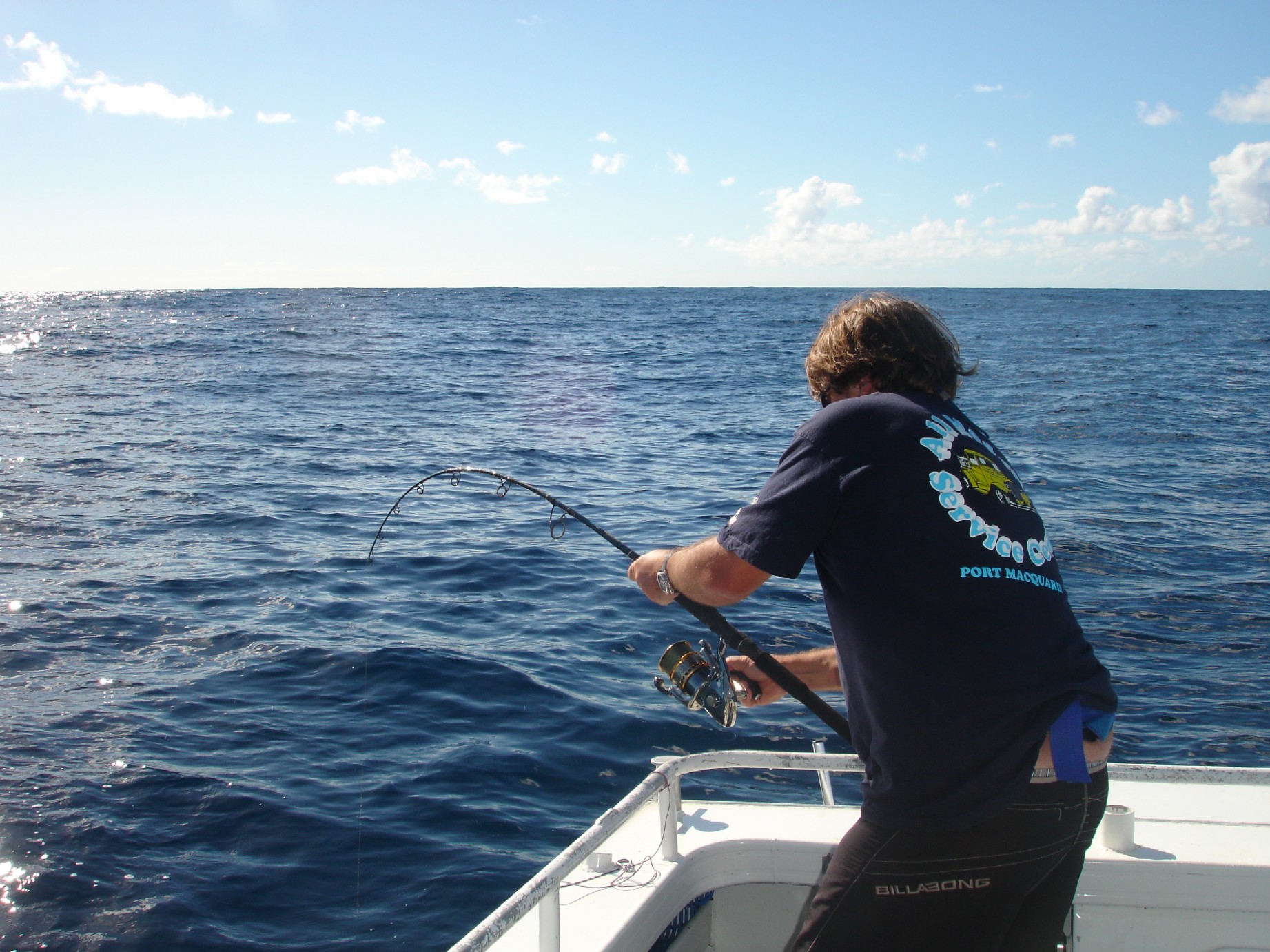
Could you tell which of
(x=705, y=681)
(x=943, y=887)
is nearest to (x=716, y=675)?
(x=705, y=681)

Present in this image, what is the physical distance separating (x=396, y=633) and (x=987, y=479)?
5.53 meters

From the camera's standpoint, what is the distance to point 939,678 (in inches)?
63.0

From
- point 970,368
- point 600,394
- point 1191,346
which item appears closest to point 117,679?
point 970,368

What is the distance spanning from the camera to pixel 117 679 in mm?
5840

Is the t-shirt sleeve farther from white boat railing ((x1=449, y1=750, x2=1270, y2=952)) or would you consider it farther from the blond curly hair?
white boat railing ((x1=449, y1=750, x2=1270, y2=952))

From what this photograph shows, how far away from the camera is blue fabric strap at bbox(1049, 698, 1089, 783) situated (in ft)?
5.36

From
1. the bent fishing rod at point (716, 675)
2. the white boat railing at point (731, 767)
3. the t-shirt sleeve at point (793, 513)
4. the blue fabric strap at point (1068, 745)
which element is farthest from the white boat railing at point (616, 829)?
the t-shirt sleeve at point (793, 513)

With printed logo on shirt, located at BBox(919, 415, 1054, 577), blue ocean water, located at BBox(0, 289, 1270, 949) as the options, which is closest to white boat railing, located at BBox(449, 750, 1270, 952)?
printed logo on shirt, located at BBox(919, 415, 1054, 577)

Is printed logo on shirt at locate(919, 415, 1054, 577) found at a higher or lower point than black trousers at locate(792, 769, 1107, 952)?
higher

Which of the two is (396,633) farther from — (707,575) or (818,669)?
(707,575)

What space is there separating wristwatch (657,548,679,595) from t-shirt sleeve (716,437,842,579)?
326 millimetres

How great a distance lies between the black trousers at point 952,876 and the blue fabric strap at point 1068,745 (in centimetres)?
3

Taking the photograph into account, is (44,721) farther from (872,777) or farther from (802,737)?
(872,777)

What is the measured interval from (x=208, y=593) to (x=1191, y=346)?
32.9 meters
